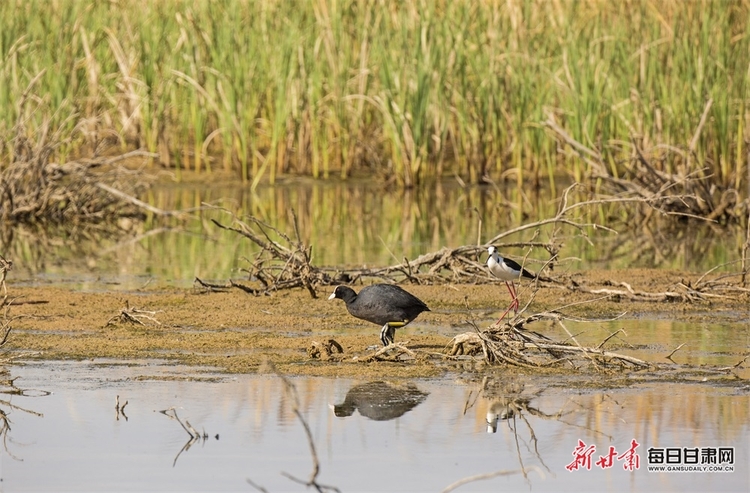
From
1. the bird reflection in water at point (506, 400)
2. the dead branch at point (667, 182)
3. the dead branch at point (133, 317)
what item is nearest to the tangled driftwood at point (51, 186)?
the dead branch at point (667, 182)

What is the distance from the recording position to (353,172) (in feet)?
57.2

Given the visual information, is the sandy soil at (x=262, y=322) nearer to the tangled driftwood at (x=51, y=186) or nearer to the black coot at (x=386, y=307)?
the black coot at (x=386, y=307)

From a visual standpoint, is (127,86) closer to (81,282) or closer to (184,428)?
(81,282)

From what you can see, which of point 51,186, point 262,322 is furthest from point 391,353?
point 51,186

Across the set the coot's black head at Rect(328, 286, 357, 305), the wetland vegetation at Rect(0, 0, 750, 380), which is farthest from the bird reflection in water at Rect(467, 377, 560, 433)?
the wetland vegetation at Rect(0, 0, 750, 380)

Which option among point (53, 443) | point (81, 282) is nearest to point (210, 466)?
point (53, 443)

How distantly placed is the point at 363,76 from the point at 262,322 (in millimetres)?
8813

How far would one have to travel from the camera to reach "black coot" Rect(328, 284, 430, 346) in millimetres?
6906

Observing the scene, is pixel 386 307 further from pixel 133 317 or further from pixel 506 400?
pixel 133 317

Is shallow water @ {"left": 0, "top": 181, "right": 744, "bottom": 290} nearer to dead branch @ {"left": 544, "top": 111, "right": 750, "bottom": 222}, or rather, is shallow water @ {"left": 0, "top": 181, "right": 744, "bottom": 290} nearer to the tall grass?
dead branch @ {"left": 544, "top": 111, "right": 750, "bottom": 222}

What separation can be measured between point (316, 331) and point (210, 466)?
293 cm

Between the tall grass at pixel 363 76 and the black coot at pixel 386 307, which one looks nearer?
the black coot at pixel 386 307

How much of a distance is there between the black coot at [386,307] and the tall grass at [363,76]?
24.4 ft

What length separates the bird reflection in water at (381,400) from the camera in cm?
561
